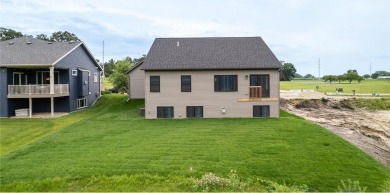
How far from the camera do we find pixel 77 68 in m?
28.8

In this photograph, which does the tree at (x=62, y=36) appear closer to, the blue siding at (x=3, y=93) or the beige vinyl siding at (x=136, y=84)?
the beige vinyl siding at (x=136, y=84)

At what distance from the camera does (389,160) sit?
604 inches

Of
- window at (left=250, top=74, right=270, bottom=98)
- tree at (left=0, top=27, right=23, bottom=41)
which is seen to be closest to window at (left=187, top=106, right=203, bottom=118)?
window at (left=250, top=74, right=270, bottom=98)

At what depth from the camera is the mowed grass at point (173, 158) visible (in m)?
10.6

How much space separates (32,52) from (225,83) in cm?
1636

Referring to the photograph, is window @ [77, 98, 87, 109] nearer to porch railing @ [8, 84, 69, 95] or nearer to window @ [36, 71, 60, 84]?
window @ [36, 71, 60, 84]

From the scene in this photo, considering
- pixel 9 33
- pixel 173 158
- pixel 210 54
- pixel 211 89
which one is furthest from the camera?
pixel 9 33

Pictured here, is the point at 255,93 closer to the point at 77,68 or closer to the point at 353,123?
the point at 353,123

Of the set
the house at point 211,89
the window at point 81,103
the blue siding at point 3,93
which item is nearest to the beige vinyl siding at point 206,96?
the house at point 211,89

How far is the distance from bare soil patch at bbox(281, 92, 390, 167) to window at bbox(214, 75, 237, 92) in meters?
7.84

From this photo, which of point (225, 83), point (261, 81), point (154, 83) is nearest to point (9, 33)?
point (154, 83)

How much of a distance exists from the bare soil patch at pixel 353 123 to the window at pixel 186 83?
10.9 m

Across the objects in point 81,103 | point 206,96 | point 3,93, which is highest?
point 3,93

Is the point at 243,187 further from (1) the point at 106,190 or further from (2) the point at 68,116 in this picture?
(2) the point at 68,116
